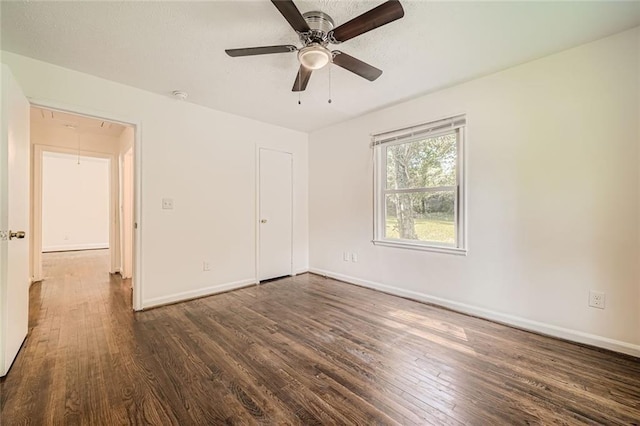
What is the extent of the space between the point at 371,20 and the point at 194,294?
11.0ft

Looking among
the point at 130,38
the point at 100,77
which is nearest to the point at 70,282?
the point at 100,77

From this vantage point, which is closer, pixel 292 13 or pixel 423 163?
pixel 292 13

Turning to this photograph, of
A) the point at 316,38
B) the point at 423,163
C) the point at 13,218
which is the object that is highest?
the point at 316,38

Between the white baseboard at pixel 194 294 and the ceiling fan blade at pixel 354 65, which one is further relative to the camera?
the white baseboard at pixel 194 294

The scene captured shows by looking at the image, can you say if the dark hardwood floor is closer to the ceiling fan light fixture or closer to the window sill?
the window sill

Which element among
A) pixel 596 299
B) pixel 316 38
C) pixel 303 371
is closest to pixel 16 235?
pixel 303 371

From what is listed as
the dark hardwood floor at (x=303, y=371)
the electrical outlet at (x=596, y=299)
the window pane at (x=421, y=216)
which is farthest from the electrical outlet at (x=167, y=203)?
the electrical outlet at (x=596, y=299)

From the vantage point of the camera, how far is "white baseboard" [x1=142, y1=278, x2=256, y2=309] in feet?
10.1

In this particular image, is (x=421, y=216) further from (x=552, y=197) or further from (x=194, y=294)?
(x=194, y=294)

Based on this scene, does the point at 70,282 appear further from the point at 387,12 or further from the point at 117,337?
the point at 387,12

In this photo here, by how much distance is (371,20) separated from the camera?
1.61 metres

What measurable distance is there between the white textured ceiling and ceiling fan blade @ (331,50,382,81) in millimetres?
211

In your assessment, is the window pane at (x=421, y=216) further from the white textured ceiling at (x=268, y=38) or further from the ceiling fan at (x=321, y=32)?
the ceiling fan at (x=321, y=32)

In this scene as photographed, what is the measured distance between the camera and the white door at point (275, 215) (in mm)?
4133
